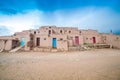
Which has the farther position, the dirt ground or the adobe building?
the adobe building

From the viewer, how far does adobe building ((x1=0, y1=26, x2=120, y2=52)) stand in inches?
671

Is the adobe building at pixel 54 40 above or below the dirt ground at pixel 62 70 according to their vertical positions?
above

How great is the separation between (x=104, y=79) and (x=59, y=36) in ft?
55.1

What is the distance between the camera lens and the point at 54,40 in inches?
792

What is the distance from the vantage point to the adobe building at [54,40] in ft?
55.9

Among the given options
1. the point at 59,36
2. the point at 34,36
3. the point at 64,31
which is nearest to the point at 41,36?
the point at 34,36

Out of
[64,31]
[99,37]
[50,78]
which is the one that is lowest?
[50,78]

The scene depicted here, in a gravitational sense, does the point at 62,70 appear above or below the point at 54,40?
below

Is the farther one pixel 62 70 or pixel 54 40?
pixel 54 40

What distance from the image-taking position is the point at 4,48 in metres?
18.6

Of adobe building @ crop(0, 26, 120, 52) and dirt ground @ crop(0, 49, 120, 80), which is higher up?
adobe building @ crop(0, 26, 120, 52)

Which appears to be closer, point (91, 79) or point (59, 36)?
point (91, 79)

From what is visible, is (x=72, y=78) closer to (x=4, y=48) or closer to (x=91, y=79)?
(x=91, y=79)

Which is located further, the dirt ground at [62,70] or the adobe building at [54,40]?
the adobe building at [54,40]
